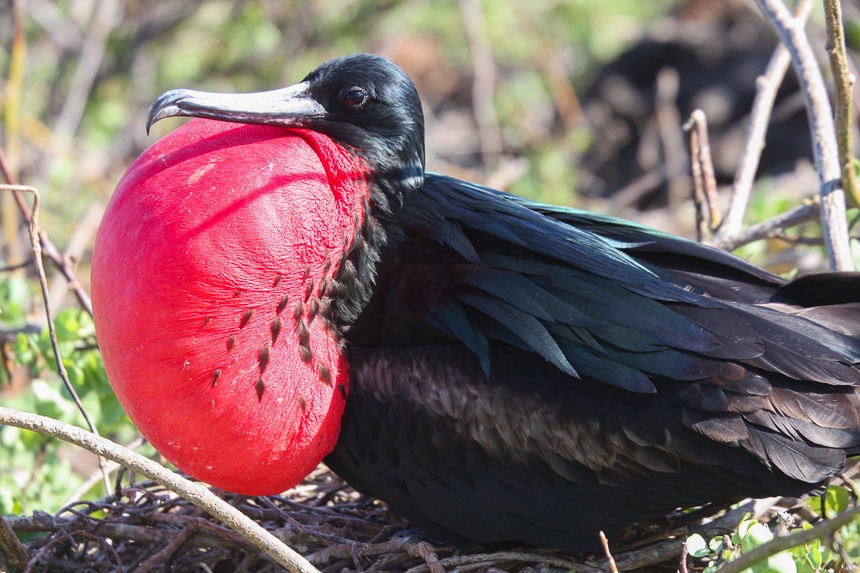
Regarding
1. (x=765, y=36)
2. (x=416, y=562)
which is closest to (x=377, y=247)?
(x=416, y=562)

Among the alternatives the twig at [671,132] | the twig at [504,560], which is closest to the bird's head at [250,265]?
the twig at [504,560]

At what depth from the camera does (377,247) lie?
2457mm

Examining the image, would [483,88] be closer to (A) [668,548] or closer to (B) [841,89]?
(B) [841,89]

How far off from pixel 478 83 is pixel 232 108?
2.99m

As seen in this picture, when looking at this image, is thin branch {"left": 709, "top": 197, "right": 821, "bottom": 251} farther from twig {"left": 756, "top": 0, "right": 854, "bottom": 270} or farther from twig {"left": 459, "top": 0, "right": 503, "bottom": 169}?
twig {"left": 459, "top": 0, "right": 503, "bottom": 169}

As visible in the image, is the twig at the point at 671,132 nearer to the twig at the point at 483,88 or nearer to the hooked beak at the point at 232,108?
the twig at the point at 483,88

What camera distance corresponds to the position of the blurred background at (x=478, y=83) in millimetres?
5047

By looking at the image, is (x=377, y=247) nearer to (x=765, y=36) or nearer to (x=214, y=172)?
(x=214, y=172)

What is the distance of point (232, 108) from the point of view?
2.24 meters

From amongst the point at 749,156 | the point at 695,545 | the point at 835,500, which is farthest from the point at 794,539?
the point at 749,156

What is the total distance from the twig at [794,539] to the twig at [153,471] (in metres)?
0.73

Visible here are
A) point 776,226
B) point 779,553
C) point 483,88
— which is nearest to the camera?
point 779,553

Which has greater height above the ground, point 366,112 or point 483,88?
point 483,88

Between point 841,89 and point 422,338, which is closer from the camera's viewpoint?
point 422,338
